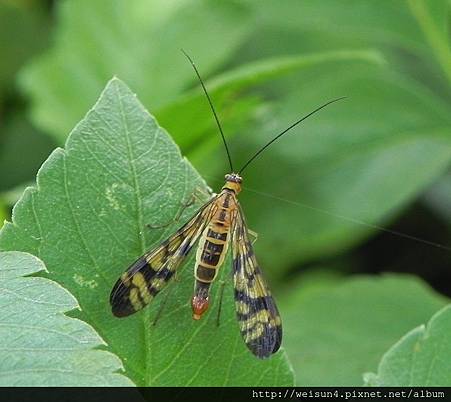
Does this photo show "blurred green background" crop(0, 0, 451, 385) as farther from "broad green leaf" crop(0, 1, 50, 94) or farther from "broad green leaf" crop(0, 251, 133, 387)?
"broad green leaf" crop(0, 251, 133, 387)

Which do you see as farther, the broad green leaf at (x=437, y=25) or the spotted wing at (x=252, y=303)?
the broad green leaf at (x=437, y=25)

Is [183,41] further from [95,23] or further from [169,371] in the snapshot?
[169,371]

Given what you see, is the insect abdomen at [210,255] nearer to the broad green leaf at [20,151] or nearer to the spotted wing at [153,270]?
the spotted wing at [153,270]

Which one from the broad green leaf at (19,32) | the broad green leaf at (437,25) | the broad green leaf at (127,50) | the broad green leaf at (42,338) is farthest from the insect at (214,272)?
the broad green leaf at (19,32)

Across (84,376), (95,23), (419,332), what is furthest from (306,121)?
(84,376)

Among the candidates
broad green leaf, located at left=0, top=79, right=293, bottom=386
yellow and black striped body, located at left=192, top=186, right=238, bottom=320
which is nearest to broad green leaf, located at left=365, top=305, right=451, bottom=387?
broad green leaf, located at left=0, top=79, right=293, bottom=386

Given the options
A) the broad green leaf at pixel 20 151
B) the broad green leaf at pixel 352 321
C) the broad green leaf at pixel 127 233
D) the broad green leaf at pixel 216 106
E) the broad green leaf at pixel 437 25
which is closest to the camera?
the broad green leaf at pixel 127 233

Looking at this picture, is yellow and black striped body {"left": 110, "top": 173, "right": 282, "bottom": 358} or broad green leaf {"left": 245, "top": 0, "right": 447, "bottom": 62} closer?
yellow and black striped body {"left": 110, "top": 173, "right": 282, "bottom": 358}
